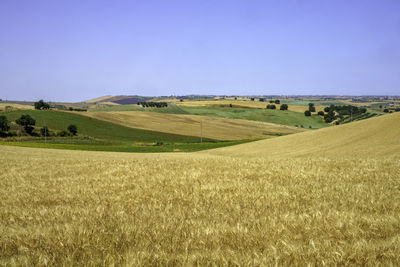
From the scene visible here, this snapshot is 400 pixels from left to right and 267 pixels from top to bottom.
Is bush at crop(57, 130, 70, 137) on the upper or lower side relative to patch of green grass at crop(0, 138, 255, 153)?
upper

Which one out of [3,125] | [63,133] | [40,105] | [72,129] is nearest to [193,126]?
[72,129]

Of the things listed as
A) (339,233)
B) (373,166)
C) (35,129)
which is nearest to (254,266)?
(339,233)

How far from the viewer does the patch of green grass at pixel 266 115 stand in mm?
139625

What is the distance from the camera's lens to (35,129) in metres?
79.2

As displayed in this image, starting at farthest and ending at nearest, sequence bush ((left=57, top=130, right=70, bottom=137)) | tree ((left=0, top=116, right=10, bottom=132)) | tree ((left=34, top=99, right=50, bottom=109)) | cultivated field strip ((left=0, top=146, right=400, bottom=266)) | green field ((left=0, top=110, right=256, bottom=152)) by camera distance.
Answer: tree ((left=34, top=99, right=50, bottom=109)) → bush ((left=57, top=130, right=70, bottom=137)) → green field ((left=0, top=110, right=256, bottom=152)) → tree ((left=0, top=116, right=10, bottom=132)) → cultivated field strip ((left=0, top=146, right=400, bottom=266))

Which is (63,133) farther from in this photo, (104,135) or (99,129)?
(99,129)

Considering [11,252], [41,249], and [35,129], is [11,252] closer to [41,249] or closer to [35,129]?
[41,249]

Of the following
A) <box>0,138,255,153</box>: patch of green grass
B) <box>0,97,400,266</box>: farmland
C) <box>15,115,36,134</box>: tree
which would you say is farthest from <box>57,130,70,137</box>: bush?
<box>0,97,400,266</box>: farmland

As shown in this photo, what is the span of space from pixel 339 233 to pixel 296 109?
174168 mm

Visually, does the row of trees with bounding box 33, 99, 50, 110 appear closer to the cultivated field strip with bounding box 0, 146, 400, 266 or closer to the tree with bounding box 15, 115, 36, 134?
the tree with bounding box 15, 115, 36, 134

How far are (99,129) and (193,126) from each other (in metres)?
29.7

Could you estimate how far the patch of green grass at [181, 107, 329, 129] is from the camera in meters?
140

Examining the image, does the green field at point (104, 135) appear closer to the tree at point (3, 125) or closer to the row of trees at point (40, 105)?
the tree at point (3, 125)

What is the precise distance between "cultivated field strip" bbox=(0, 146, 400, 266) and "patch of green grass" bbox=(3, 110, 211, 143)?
229 ft
